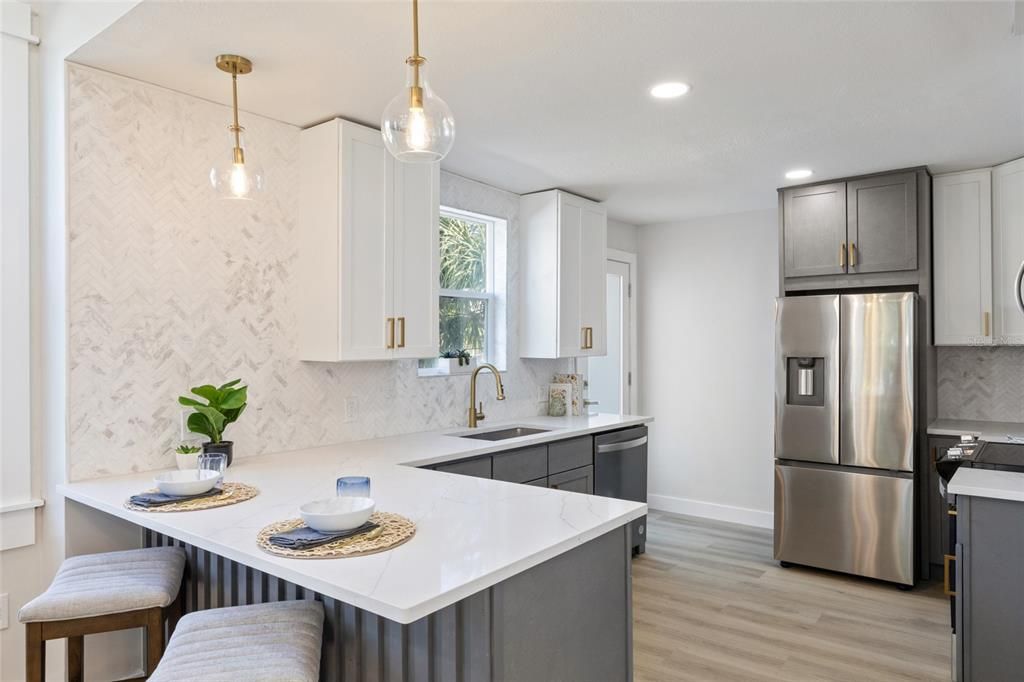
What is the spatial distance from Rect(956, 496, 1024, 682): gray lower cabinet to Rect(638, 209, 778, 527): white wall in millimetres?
2727

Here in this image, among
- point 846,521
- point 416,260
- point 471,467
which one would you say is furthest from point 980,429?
point 416,260

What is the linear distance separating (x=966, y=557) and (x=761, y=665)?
0.97 meters

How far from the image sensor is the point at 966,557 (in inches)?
93.0

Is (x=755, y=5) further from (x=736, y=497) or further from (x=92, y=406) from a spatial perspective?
→ (x=736, y=497)

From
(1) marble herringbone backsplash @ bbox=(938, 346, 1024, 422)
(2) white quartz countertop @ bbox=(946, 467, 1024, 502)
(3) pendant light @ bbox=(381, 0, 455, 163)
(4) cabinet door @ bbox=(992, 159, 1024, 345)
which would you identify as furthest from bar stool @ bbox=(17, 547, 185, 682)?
(1) marble herringbone backsplash @ bbox=(938, 346, 1024, 422)

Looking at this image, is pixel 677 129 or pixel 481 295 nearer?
pixel 677 129

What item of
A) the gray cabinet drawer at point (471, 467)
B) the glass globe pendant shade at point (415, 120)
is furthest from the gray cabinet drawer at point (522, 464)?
the glass globe pendant shade at point (415, 120)

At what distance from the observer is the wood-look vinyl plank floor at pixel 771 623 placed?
2859 mm

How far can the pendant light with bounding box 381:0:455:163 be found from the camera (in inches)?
62.4

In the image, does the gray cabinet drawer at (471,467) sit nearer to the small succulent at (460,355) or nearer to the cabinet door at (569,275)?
the small succulent at (460,355)

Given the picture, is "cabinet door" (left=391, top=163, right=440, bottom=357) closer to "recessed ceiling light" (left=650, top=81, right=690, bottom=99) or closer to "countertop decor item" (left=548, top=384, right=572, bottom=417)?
"recessed ceiling light" (left=650, top=81, right=690, bottom=99)

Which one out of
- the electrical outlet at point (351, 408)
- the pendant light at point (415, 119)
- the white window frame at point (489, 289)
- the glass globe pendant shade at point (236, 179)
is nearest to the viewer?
the pendant light at point (415, 119)

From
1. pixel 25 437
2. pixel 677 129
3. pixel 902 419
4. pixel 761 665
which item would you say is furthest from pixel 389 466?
pixel 902 419

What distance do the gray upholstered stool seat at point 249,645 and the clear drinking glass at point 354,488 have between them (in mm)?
296
